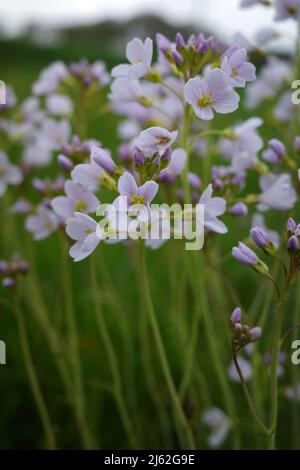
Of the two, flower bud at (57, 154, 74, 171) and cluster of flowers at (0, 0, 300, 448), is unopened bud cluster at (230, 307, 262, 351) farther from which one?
flower bud at (57, 154, 74, 171)

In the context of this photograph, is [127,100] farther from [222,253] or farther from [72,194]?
[222,253]

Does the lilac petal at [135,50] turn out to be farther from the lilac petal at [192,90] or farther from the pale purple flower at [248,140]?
the pale purple flower at [248,140]

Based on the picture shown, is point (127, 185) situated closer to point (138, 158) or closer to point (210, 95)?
point (138, 158)

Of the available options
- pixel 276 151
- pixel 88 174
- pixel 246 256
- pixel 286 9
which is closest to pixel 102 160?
pixel 88 174

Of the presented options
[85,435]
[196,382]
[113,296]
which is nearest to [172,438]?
[196,382]

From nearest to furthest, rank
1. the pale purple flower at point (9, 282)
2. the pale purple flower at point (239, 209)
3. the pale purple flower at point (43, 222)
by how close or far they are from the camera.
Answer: the pale purple flower at point (239, 209), the pale purple flower at point (9, 282), the pale purple flower at point (43, 222)

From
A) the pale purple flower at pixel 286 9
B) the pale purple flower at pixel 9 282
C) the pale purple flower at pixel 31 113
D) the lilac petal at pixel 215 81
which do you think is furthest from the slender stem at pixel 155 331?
the pale purple flower at pixel 31 113
